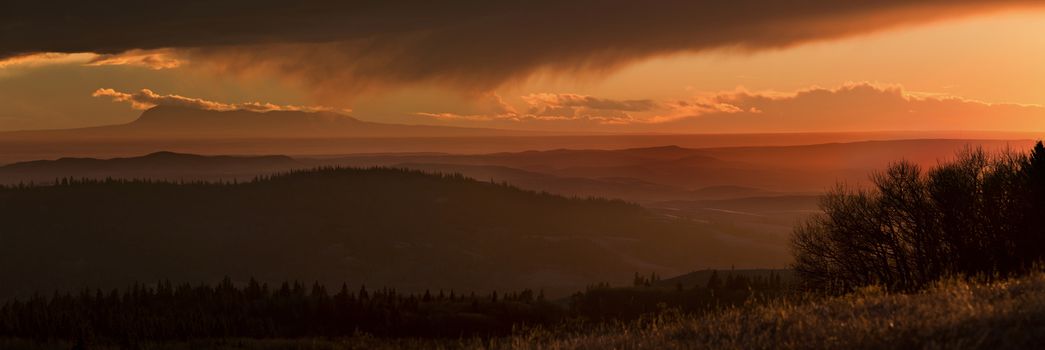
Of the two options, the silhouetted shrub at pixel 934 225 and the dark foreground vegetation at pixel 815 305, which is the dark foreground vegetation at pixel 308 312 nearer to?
the dark foreground vegetation at pixel 815 305

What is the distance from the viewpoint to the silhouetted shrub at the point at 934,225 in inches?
2183

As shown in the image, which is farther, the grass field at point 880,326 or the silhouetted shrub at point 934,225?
the silhouetted shrub at point 934,225

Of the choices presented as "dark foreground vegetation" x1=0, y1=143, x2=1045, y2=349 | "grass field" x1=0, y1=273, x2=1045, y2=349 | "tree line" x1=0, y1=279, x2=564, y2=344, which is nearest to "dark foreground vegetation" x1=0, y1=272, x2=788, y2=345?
"tree line" x1=0, y1=279, x2=564, y2=344

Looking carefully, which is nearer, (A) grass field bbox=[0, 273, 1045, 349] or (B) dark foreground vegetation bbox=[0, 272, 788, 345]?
(A) grass field bbox=[0, 273, 1045, 349]

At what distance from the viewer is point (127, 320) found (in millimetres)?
114375

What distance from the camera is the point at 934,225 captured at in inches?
2403

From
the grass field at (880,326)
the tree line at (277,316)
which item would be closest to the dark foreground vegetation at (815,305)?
the grass field at (880,326)

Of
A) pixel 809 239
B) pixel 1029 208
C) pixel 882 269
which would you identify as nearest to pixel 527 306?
pixel 809 239

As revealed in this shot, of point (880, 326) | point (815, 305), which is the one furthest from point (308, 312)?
point (880, 326)

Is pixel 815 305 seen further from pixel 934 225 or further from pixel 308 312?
pixel 308 312

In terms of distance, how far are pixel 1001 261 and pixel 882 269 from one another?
9.02 metres

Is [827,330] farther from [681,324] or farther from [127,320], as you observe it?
[127,320]

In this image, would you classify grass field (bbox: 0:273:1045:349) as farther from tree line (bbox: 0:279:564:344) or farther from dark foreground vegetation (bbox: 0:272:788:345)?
tree line (bbox: 0:279:564:344)

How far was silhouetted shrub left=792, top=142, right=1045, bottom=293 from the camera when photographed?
55.4 meters
